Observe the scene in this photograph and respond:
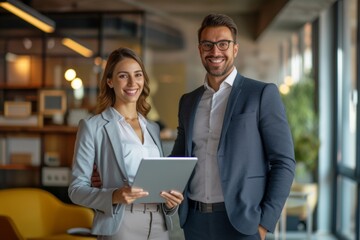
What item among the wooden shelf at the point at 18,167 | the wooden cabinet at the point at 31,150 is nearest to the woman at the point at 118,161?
the wooden cabinet at the point at 31,150

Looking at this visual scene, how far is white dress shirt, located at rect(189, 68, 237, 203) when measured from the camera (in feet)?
9.36

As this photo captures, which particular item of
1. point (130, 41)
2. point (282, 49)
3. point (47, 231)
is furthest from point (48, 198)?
point (282, 49)

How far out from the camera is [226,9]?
13.8 metres

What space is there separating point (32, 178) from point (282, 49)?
30.2 feet

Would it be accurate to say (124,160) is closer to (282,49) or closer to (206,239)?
(206,239)

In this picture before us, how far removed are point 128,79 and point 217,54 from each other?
42 cm

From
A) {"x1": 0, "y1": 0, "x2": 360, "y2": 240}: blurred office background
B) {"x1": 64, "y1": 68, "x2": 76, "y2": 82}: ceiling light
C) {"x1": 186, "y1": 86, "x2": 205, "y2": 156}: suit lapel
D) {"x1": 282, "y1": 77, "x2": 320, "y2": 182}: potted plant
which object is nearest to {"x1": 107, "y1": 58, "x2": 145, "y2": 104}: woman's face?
{"x1": 186, "y1": 86, "x2": 205, "y2": 156}: suit lapel

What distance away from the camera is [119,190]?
2.71 m

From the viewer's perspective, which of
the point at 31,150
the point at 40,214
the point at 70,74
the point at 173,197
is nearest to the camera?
the point at 173,197

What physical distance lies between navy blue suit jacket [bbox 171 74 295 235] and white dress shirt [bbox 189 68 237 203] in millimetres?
64

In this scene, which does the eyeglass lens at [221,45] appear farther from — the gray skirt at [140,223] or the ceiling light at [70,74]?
the ceiling light at [70,74]

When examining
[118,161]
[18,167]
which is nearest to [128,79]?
[118,161]

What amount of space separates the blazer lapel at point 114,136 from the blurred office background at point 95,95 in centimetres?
348

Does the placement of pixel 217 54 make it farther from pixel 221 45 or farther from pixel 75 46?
pixel 75 46
